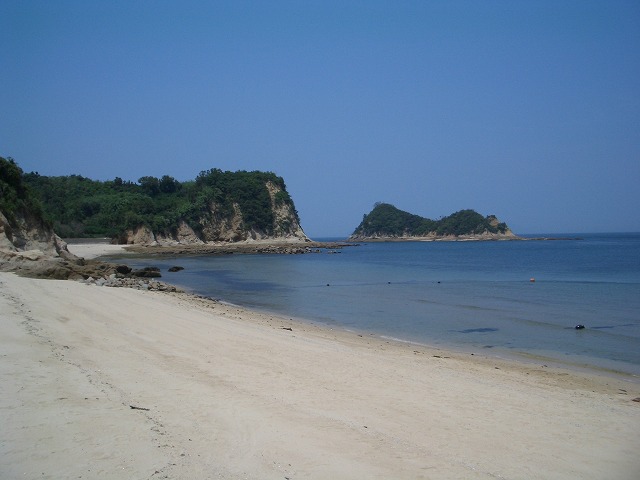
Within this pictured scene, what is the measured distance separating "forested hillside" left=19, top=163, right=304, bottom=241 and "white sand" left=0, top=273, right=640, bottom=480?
249 ft

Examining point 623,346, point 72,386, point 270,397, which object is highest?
point 72,386

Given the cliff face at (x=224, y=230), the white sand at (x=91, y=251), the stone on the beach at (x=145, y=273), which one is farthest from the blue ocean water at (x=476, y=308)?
the cliff face at (x=224, y=230)

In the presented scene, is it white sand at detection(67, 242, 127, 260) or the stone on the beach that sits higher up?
white sand at detection(67, 242, 127, 260)

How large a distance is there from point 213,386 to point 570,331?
1415 centimetres

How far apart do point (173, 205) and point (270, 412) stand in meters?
91.0

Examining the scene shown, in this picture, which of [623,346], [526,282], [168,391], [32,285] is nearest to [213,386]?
[168,391]

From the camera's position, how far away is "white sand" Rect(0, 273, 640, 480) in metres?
4.66

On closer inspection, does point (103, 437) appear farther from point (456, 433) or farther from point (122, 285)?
point (122, 285)

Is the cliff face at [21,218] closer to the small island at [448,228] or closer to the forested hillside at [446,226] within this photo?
the small island at [448,228]

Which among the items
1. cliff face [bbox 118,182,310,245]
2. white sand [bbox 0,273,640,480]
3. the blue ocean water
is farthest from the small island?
white sand [bbox 0,273,640,480]

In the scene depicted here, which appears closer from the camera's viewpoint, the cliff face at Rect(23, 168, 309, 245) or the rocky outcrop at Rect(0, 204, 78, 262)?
the rocky outcrop at Rect(0, 204, 78, 262)

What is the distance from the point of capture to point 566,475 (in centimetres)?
518

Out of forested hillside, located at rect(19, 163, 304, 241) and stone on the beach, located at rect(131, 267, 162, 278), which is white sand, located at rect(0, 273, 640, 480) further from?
forested hillside, located at rect(19, 163, 304, 241)

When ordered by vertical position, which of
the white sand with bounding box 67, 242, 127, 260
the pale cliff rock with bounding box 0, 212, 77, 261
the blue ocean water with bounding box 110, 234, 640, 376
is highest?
the pale cliff rock with bounding box 0, 212, 77, 261
